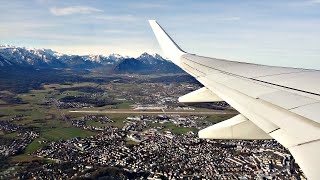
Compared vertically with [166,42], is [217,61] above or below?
below

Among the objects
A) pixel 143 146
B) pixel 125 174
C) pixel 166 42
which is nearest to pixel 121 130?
pixel 143 146

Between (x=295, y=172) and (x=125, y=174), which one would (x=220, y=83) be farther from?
(x=125, y=174)

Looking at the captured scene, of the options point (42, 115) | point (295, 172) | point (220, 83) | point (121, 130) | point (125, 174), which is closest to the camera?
point (220, 83)

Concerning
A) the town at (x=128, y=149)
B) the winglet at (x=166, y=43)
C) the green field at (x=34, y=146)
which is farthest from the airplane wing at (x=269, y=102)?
the green field at (x=34, y=146)

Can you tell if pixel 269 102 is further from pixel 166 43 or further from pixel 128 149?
pixel 128 149

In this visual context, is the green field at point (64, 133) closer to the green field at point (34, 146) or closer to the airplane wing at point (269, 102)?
the green field at point (34, 146)

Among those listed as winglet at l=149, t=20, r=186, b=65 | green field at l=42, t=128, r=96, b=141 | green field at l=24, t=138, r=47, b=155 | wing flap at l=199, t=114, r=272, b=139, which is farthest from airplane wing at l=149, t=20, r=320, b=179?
green field at l=42, t=128, r=96, b=141

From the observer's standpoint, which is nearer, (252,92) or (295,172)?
(252,92)

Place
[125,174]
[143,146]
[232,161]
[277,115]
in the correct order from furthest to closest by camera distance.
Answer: [143,146]
[232,161]
[125,174]
[277,115]
